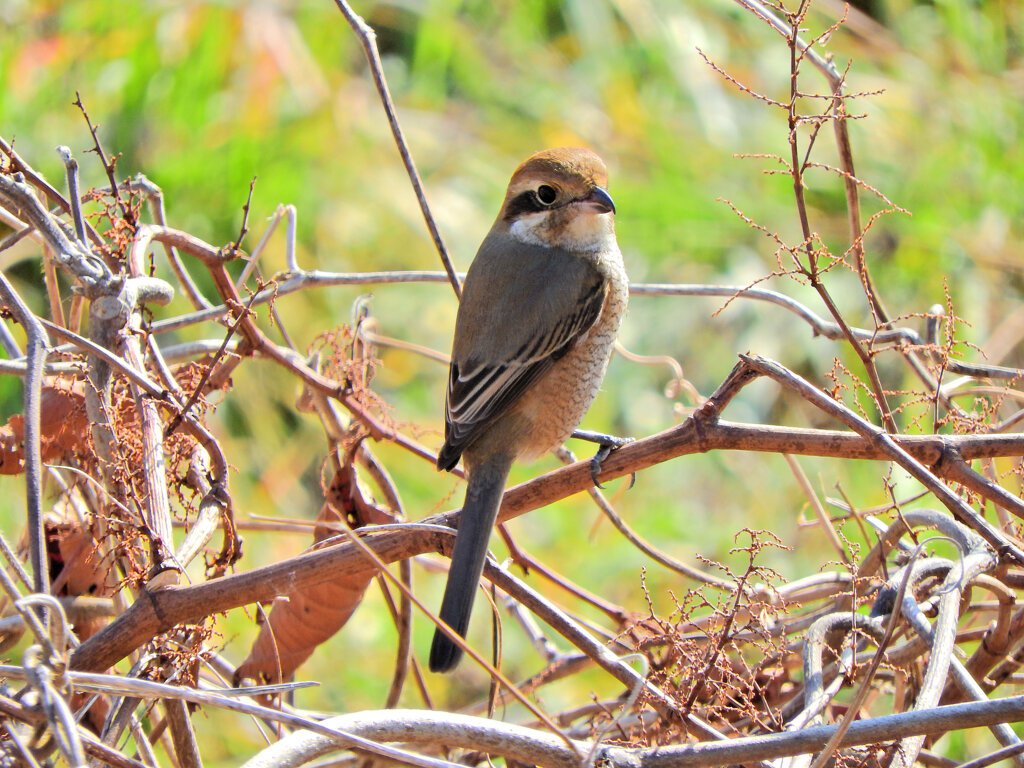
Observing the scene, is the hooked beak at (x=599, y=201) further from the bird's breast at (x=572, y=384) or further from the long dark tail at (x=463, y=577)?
the long dark tail at (x=463, y=577)

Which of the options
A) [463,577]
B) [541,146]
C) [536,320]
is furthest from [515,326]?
[541,146]

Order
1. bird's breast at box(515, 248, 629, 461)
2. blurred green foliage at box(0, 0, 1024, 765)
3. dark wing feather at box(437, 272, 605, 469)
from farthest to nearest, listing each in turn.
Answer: blurred green foliage at box(0, 0, 1024, 765) < bird's breast at box(515, 248, 629, 461) < dark wing feather at box(437, 272, 605, 469)

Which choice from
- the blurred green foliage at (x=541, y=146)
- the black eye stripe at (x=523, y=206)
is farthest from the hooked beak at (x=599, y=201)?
the blurred green foliage at (x=541, y=146)

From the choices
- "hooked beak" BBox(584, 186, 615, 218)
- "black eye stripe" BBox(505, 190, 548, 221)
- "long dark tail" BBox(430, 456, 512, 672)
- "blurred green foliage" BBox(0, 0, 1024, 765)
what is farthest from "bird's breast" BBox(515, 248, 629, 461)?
"blurred green foliage" BBox(0, 0, 1024, 765)

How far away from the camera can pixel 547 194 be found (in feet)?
9.09

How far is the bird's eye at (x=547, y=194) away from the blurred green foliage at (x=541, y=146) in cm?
178

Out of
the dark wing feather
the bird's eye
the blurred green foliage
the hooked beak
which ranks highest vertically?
the blurred green foliage

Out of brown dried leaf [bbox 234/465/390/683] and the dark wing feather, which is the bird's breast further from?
brown dried leaf [bbox 234/465/390/683]

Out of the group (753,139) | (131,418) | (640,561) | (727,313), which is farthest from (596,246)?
(753,139)

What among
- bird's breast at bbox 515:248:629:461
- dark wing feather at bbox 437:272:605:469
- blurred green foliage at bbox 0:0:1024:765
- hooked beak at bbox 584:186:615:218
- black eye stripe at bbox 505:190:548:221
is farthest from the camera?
blurred green foliage at bbox 0:0:1024:765

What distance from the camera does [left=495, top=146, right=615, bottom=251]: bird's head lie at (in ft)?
8.87

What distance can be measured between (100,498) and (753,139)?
4696 mm

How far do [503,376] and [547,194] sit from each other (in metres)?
0.55

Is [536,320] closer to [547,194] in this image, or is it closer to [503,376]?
[503,376]
